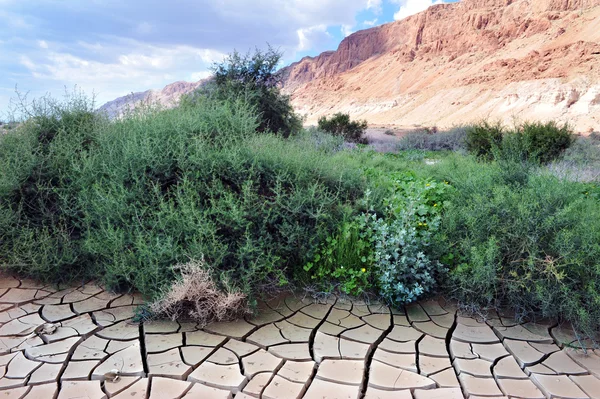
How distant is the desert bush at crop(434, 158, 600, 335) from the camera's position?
317 cm

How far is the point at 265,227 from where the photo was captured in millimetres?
3777

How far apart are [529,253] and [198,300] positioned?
106 inches

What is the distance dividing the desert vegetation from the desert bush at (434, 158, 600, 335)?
1 cm

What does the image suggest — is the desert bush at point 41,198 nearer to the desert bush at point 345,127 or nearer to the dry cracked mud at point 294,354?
the dry cracked mud at point 294,354

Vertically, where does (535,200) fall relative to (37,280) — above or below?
above

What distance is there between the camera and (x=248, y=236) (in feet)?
11.6

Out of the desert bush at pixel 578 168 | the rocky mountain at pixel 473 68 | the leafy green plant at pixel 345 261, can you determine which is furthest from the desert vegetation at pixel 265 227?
the rocky mountain at pixel 473 68

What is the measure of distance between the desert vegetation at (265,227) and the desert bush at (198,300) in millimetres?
17

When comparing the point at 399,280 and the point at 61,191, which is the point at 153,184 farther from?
the point at 399,280

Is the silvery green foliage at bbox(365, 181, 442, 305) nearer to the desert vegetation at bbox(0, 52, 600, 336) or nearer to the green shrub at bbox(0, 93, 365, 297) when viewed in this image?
the desert vegetation at bbox(0, 52, 600, 336)

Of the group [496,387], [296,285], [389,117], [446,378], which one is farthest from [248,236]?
[389,117]

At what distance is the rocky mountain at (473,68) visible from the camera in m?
30.0

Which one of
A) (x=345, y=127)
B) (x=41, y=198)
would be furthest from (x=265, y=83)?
(x=345, y=127)

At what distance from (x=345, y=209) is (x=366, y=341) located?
52.3 inches
